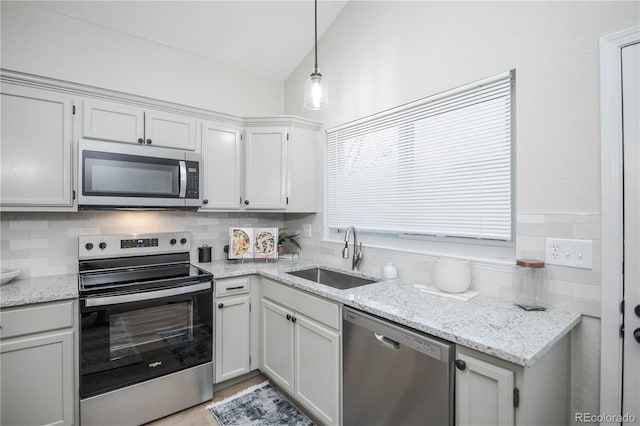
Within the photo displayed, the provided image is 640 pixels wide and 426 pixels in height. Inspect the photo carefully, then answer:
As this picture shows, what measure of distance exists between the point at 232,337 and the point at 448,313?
164 cm

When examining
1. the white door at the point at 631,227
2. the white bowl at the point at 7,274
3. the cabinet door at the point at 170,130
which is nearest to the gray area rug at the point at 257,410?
the white bowl at the point at 7,274

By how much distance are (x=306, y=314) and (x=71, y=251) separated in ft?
6.05

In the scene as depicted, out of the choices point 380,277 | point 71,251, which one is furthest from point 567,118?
point 71,251

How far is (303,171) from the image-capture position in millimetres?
2852

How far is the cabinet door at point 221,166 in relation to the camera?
2.62m

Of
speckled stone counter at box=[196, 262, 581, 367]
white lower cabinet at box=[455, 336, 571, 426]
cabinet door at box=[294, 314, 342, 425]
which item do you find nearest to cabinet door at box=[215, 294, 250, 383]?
cabinet door at box=[294, 314, 342, 425]

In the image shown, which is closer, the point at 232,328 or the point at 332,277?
the point at 232,328

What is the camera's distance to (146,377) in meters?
1.96

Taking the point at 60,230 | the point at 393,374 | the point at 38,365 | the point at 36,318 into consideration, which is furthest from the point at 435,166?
the point at 60,230

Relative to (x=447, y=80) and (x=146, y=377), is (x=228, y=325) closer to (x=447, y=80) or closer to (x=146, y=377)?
(x=146, y=377)

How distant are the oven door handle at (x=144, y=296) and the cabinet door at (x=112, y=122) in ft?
3.66

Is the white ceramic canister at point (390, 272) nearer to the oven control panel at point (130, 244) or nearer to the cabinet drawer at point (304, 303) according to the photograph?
the cabinet drawer at point (304, 303)

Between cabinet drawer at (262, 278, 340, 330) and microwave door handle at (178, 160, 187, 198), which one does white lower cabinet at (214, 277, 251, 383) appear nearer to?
cabinet drawer at (262, 278, 340, 330)

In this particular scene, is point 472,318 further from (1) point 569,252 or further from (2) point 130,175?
(2) point 130,175
